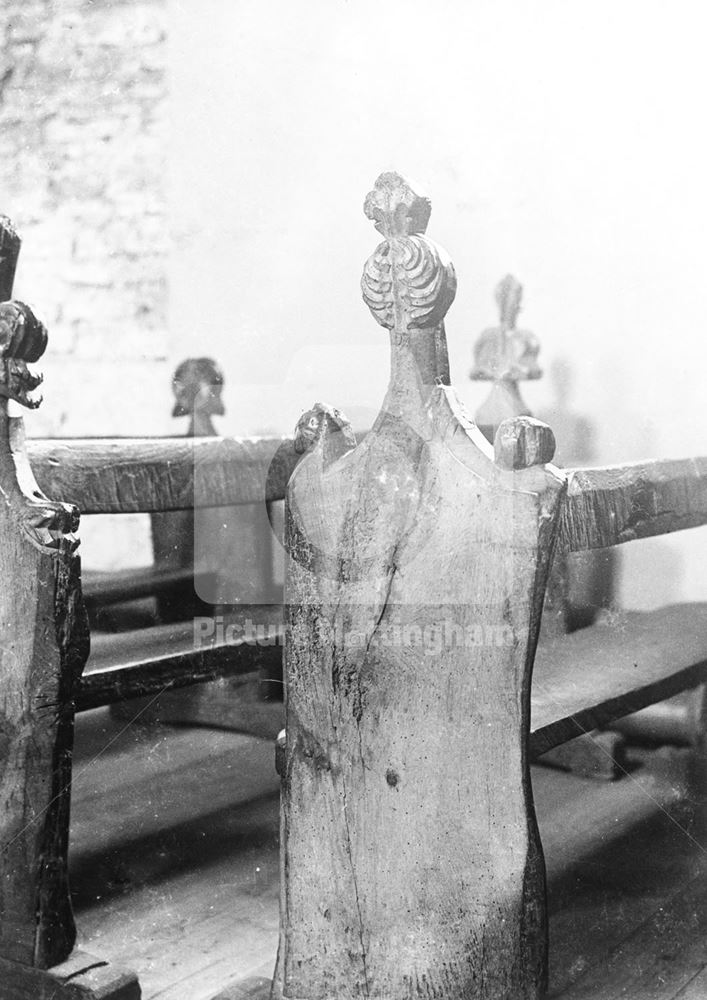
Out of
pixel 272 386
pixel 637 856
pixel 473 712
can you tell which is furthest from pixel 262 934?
pixel 272 386

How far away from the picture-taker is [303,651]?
132cm

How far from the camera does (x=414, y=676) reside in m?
1.24

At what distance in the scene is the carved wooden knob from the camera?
1162mm

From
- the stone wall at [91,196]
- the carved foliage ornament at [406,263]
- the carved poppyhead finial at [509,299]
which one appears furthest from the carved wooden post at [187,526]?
the carved foliage ornament at [406,263]

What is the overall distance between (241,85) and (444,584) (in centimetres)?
306

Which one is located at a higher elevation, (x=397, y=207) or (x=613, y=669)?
(x=397, y=207)

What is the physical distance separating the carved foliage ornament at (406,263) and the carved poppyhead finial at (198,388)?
8.12 ft

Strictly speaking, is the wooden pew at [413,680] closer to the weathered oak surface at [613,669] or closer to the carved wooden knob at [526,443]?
the carved wooden knob at [526,443]

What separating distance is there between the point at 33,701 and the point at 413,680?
24.1 inches

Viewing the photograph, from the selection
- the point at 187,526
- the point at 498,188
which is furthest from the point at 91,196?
the point at 498,188

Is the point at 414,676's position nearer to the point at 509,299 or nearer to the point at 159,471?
the point at 159,471

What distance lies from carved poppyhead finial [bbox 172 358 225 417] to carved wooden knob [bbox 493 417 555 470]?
2.58 metres

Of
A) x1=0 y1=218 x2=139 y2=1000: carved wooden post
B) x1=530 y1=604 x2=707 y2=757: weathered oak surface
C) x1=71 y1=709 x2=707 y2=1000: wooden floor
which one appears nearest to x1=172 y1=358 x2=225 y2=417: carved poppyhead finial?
x1=71 y1=709 x2=707 y2=1000: wooden floor

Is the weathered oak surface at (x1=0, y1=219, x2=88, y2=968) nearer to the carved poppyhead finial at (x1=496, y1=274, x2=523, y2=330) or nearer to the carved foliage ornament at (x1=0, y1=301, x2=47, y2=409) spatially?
the carved foliage ornament at (x1=0, y1=301, x2=47, y2=409)
